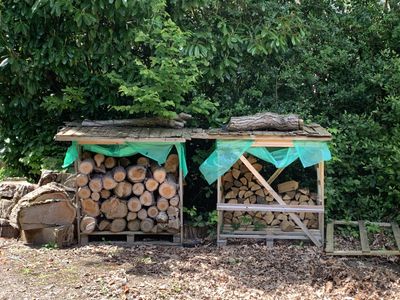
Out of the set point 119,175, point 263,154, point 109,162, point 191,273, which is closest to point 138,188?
point 119,175

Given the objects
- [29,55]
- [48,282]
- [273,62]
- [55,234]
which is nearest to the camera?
[48,282]

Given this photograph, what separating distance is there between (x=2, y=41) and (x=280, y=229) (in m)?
4.29

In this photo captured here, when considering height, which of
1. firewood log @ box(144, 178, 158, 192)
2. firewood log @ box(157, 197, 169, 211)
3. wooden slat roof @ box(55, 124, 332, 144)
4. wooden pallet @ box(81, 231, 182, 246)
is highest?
wooden slat roof @ box(55, 124, 332, 144)

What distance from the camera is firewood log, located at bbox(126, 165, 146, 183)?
260 inches

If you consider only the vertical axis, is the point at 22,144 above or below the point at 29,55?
below

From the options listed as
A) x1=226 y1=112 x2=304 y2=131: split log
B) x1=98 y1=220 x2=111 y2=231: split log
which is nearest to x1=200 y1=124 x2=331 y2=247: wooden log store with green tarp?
x1=226 y1=112 x2=304 y2=131: split log

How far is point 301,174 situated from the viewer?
7520mm

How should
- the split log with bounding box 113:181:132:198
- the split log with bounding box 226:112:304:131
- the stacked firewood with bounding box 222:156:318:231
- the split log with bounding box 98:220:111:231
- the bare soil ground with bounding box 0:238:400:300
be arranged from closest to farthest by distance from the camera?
the bare soil ground with bounding box 0:238:400:300
the split log with bounding box 226:112:304:131
the split log with bounding box 113:181:132:198
the split log with bounding box 98:220:111:231
the stacked firewood with bounding box 222:156:318:231

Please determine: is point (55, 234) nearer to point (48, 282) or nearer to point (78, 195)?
point (78, 195)

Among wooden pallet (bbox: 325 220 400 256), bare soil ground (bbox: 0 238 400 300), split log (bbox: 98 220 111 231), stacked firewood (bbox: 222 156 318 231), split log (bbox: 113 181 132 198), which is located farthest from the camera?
stacked firewood (bbox: 222 156 318 231)

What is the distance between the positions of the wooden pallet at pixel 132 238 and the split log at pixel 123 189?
1.60 feet

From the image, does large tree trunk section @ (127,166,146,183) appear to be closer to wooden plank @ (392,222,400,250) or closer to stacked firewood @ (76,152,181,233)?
stacked firewood @ (76,152,181,233)

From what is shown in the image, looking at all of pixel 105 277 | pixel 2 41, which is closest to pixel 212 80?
pixel 2 41

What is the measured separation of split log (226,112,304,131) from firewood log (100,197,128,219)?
165cm
